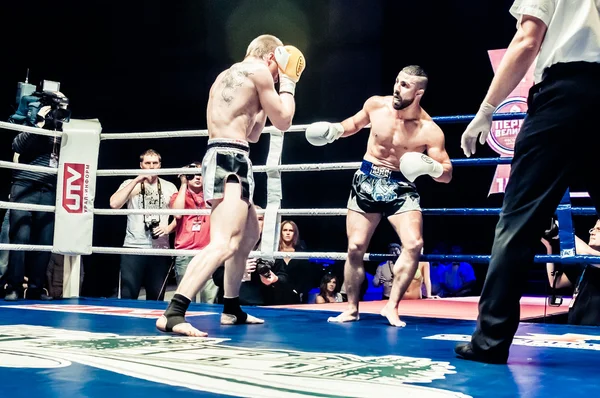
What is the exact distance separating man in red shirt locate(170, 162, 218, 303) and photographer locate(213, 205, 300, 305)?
0.11 meters

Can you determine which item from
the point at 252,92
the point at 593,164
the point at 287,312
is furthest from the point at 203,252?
the point at 593,164

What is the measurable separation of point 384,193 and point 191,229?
1856 mm

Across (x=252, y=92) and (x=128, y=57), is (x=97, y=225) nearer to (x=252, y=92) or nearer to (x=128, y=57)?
(x=128, y=57)

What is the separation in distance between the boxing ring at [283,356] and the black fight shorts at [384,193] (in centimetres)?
23

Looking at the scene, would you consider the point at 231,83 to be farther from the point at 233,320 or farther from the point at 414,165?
the point at 233,320

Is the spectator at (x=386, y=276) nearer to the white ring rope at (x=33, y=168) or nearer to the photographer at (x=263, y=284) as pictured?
the photographer at (x=263, y=284)

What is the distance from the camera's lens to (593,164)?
1638 millimetres

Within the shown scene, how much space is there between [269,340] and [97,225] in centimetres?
546

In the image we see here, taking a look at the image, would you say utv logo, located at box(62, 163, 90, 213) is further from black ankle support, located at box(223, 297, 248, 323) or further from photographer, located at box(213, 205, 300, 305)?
black ankle support, located at box(223, 297, 248, 323)

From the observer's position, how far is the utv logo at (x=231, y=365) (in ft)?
4.15

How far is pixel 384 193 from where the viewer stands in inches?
110

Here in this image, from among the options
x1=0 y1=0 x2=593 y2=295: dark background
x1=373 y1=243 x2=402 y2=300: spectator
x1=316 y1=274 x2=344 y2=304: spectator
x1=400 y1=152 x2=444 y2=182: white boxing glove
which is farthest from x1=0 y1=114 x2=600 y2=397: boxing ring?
x1=0 y1=0 x2=593 y2=295: dark background

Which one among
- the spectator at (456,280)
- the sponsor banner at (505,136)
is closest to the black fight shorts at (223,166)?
the sponsor banner at (505,136)

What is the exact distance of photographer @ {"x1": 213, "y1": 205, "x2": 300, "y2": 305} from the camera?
4043 mm
